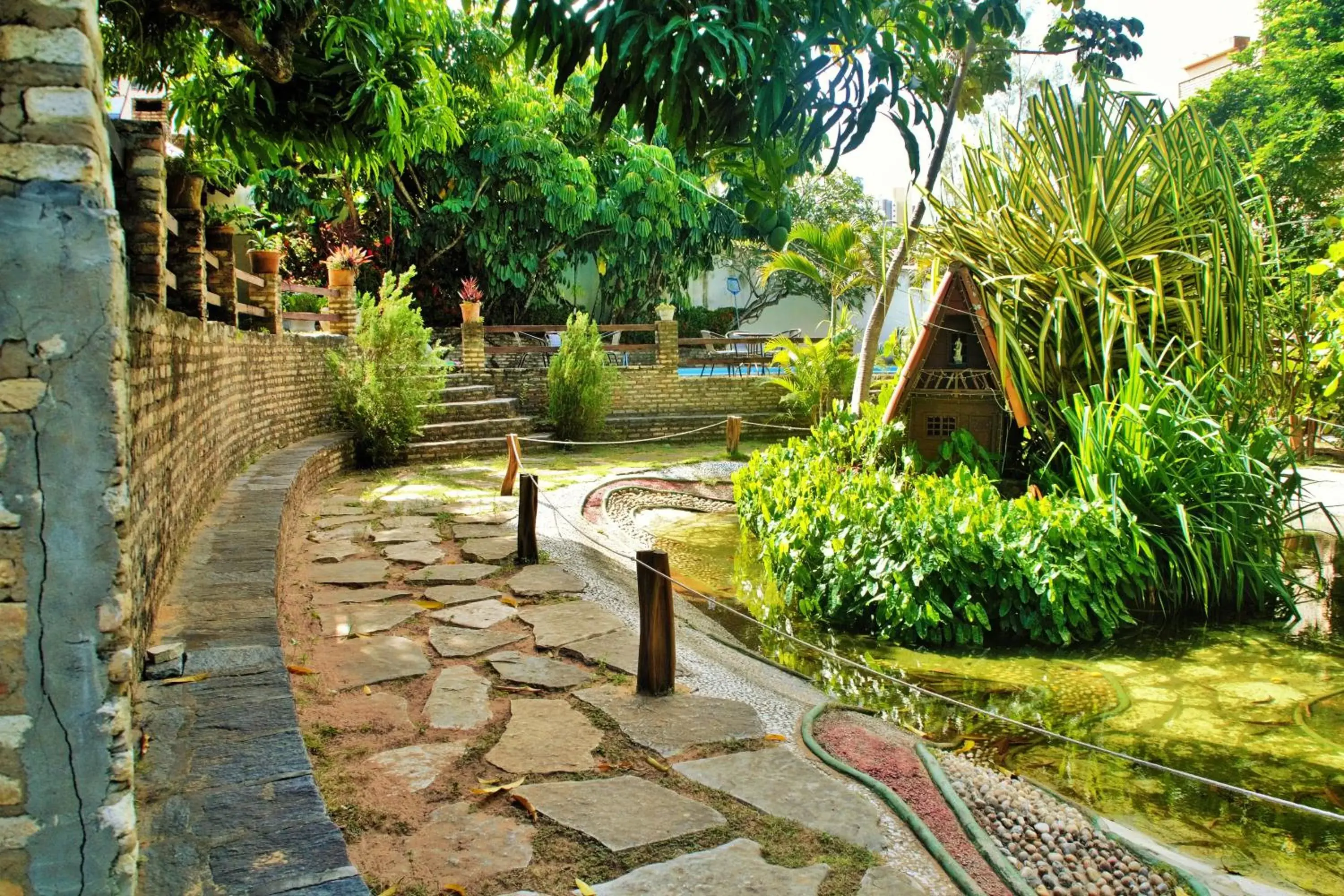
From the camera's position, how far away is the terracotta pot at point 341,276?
1166 centimetres

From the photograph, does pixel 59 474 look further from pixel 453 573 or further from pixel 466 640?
pixel 453 573

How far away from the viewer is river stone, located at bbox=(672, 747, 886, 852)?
2740 millimetres

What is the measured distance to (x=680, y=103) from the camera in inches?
87.2

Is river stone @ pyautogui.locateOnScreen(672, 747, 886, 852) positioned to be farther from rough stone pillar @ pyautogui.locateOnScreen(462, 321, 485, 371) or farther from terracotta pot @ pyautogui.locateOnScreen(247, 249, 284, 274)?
rough stone pillar @ pyautogui.locateOnScreen(462, 321, 485, 371)

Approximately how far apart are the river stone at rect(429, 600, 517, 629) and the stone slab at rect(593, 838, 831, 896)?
2.26 metres

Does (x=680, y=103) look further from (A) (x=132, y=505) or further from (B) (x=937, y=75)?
(A) (x=132, y=505)

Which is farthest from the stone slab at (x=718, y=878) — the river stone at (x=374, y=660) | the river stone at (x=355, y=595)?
the river stone at (x=355, y=595)

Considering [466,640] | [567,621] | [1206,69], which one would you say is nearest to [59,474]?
[466,640]

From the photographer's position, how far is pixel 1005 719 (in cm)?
276

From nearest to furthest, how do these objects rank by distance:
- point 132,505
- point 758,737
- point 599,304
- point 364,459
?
point 132,505 → point 758,737 → point 364,459 → point 599,304

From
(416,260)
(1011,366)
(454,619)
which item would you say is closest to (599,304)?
(416,260)

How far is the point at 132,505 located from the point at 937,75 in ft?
8.78

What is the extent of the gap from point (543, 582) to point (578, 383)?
751 centimetres

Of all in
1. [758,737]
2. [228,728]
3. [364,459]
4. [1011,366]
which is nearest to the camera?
[228,728]
